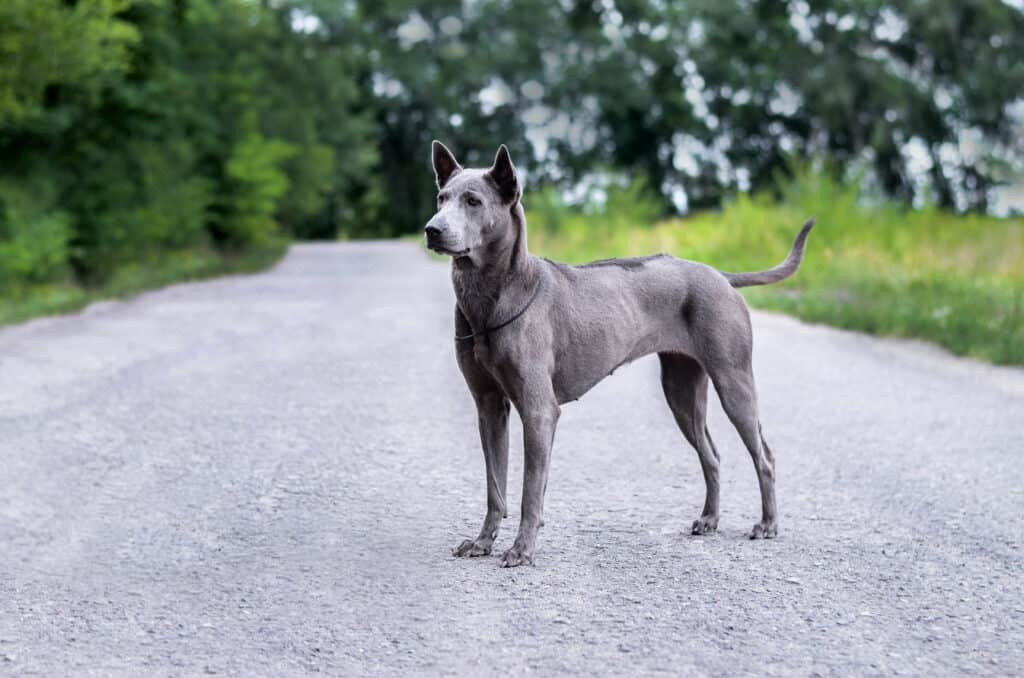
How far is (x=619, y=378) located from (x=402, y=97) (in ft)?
198

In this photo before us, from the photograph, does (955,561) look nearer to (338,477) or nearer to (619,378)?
(338,477)

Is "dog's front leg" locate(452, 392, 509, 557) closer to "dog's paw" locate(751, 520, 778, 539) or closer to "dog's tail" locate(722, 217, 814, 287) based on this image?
"dog's paw" locate(751, 520, 778, 539)

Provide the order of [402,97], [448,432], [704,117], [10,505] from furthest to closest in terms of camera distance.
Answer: [402,97], [704,117], [448,432], [10,505]

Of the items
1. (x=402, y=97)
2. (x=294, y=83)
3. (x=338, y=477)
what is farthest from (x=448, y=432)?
(x=402, y=97)

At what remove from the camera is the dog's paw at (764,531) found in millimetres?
5016

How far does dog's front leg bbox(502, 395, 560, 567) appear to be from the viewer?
4547 mm

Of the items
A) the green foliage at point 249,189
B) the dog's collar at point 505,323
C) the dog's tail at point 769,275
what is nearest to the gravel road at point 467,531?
the dog's collar at point 505,323

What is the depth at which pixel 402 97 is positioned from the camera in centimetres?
6850

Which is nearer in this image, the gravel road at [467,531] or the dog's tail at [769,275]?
the gravel road at [467,531]

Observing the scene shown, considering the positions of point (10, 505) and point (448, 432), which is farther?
point (448, 432)

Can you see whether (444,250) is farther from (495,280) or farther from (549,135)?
(549,135)

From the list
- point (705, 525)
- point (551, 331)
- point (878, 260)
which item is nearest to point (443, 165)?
point (551, 331)

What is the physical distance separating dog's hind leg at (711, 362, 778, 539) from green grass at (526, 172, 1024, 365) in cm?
665

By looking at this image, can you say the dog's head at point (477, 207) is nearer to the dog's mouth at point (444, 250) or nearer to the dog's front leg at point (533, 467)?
the dog's mouth at point (444, 250)
